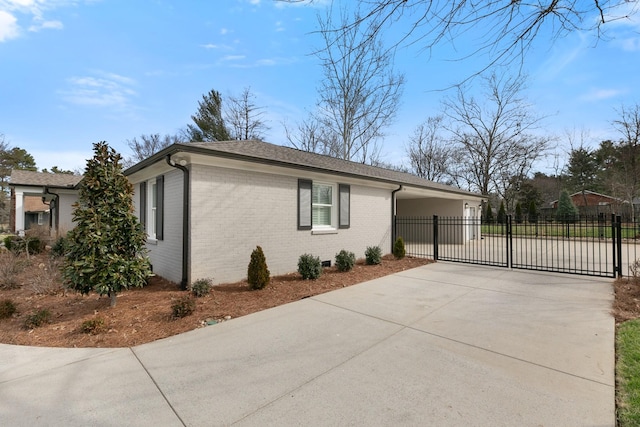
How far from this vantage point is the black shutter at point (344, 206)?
9.19 metres

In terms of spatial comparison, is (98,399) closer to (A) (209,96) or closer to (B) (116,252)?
(B) (116,252)

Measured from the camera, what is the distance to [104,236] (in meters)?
4.61

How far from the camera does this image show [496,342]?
12.0 feet

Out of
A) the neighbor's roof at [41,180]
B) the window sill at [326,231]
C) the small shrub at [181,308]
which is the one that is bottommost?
the small shrub at [181,308]

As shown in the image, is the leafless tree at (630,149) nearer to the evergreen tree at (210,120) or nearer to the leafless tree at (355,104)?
the leafless tree at (355,104)

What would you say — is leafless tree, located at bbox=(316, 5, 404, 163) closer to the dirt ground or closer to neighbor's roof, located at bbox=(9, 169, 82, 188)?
the dirt ground

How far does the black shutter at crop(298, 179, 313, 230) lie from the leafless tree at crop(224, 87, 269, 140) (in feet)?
59.7

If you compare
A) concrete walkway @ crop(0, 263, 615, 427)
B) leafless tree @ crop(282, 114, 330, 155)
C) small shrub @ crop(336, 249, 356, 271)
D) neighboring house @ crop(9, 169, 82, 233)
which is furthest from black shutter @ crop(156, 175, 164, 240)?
leafless tree @ crop(282, 114, 330, 155)

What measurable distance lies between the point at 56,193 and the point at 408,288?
18.1 m

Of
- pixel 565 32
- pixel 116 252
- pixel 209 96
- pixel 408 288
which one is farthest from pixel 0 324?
pixel 209 96

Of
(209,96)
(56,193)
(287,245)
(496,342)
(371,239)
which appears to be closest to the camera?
(496,342)

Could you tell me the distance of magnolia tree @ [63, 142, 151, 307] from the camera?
4.53 m

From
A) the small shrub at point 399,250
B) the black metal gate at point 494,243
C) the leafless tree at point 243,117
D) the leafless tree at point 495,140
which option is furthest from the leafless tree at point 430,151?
the small shrub at point 399,250

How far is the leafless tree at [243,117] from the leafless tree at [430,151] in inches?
703
